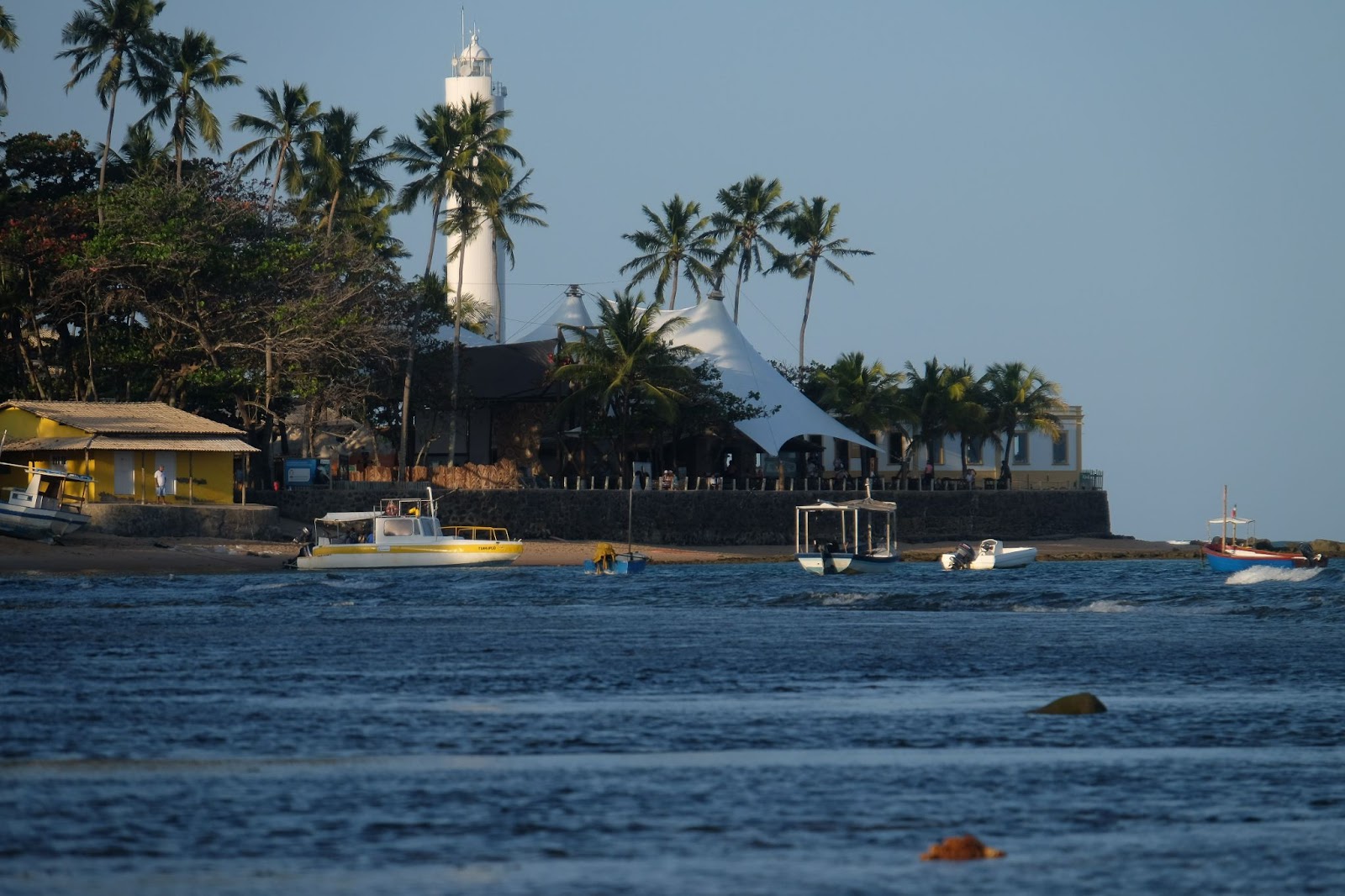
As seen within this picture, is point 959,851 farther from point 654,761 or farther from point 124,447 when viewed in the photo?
point 124,447

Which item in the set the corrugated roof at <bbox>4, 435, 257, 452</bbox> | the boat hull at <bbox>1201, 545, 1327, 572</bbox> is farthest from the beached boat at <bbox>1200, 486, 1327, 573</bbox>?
the corrugated roof at <bbox>4, 435, 257, 452</bbox>

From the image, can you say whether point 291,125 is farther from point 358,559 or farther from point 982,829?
point 982,829

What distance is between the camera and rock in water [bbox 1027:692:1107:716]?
14.1 m

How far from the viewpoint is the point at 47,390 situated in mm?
53812

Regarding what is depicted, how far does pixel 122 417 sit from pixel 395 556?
9.98 metres

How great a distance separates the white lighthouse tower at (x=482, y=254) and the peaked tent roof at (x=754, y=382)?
19727 millimetres

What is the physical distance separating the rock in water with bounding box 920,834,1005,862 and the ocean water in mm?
93

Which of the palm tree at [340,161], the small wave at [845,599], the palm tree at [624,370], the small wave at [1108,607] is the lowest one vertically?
the small wave at [1108,607]

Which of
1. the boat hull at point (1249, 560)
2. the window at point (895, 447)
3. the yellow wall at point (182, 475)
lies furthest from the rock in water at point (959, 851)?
the window at point (895, 447)

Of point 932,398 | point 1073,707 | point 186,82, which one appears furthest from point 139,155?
point 1073,707

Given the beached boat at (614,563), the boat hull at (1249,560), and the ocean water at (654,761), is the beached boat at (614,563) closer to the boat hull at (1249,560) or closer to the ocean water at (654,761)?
the boat hull at (1249,560)

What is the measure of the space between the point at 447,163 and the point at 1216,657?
148 feet

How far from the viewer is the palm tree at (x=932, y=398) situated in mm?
69688

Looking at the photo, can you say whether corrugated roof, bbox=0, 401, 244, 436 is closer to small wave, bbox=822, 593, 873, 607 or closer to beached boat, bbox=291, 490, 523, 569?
beached boat, bbox=291, 490, 523, 569
